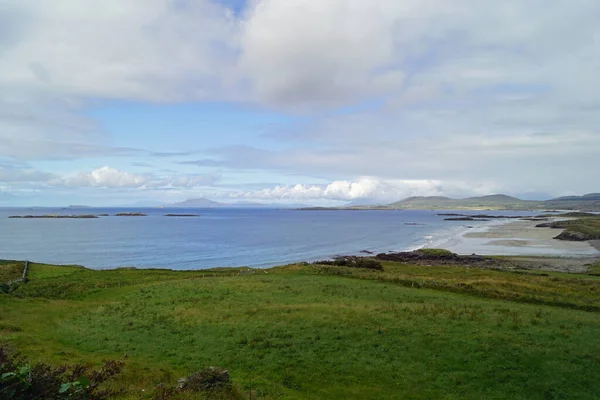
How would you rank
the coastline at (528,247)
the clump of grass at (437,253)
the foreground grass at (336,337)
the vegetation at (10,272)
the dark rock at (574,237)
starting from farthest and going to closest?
the dark rock at (574,237) → the coastline at (528,247) → the clump of grass at (437,253) → the vegetation at (10,272) → the foreground grass at (336,337)

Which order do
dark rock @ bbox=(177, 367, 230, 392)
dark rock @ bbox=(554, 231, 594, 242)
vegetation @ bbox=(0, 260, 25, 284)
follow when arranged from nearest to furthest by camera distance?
dark rock @ bbox=(177, 367, 230, 392) → vegetation @ bbox=(0, 260, 25, 284) → dark rock @ bbox=(554, 231, 594, 242)

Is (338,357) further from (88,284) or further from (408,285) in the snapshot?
(88,284)

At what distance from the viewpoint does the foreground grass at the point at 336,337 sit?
57.8ft

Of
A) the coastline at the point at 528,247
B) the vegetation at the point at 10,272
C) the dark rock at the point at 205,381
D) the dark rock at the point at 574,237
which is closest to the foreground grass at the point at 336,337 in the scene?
the dark rock at the point at 205,381

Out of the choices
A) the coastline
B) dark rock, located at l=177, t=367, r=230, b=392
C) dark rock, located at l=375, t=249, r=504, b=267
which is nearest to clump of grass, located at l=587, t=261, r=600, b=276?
dark rock, located at l=375, t=249, r=504, b=267

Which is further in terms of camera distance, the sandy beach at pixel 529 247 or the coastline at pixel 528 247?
the coastline at pixel 528 247

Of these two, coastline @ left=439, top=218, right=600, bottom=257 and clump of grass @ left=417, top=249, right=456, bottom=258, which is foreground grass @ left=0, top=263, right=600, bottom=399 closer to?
clump of grass @ left=417, top=249, right=456, bottom=258

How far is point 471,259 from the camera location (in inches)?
3374

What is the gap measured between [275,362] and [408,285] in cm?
2412

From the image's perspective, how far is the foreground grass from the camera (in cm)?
1761

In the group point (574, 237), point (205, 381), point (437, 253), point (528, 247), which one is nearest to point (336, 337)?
point (205, 381)

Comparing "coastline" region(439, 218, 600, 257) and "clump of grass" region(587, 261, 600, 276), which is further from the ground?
"clump of grass" region(587, 261, 600, 276)

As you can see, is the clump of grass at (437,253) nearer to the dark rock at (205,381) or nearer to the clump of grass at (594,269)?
the clump of grass at (594,269)

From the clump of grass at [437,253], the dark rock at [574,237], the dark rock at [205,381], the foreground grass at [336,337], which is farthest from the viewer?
the dark rock at [574,237]
